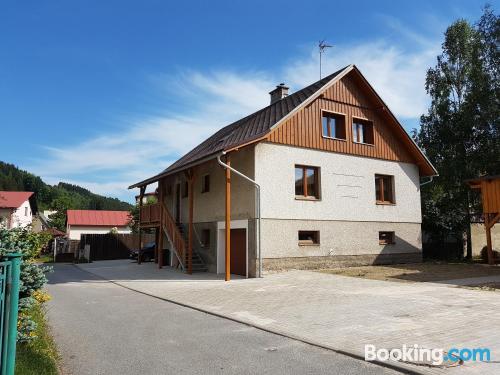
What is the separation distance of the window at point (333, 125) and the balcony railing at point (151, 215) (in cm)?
969

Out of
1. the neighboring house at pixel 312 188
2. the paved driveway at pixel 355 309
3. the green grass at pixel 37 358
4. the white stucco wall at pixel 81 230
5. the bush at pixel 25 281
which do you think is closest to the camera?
the green grass at pixel 37 358

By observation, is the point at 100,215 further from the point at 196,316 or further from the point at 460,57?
the point at 196,316

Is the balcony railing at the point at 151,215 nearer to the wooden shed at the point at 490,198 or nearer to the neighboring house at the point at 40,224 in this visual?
the neighboring house at the point at 40,224

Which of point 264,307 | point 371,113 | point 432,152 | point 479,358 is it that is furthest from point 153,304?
point 432,152

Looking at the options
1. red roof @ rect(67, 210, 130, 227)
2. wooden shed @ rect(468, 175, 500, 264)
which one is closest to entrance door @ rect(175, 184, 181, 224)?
wooden shed @ rect(468, 175, 500, 264)

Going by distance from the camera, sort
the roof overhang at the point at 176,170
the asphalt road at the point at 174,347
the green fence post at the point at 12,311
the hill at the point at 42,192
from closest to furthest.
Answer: the green fence post at the point at 12,311 < the asphalt road at the point at 174,347 < the roof overhang at the point at 176,170 < the hill at the point at 42,192

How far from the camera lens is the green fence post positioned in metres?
4.09

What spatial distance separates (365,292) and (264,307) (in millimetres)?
3314

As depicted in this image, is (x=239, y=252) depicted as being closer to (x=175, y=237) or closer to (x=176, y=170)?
(x=175, y=237)

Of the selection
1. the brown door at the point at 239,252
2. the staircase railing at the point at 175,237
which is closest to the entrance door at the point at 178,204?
the staircase railing at the point at 175,237

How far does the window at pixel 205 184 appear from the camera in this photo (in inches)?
804

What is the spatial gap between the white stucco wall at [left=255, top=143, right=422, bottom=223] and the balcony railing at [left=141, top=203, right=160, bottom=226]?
27.1ft

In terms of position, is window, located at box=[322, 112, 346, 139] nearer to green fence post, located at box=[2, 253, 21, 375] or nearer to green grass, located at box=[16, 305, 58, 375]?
green grass, located at box=[16, 305, 58, 375]

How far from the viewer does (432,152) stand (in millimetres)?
26625
